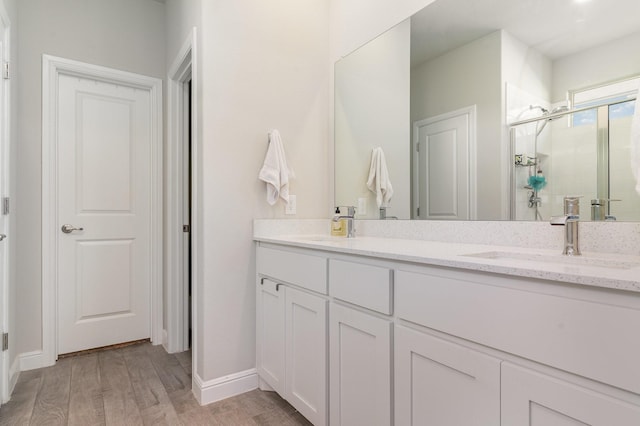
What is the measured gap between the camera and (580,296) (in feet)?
2.38

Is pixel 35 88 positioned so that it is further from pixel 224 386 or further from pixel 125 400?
pixel 224 386

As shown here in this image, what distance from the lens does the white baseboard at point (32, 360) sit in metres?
2.25

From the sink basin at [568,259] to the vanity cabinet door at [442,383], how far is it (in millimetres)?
371

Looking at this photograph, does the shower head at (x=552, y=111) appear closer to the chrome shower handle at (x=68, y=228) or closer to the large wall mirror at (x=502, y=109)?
the large wall mirror at (x=502, y=109)

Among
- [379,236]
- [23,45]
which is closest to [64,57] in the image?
[23,45]

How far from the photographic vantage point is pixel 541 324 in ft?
2.55

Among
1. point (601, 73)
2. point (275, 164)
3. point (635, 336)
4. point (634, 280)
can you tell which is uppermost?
point (601, 73)

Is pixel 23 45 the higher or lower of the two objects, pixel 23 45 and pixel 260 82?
the higher

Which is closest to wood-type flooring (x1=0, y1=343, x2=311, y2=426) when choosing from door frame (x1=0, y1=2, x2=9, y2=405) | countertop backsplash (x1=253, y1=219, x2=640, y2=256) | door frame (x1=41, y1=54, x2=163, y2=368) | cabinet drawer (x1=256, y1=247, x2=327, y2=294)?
door frame (x1=0, y1=2, x2=9, y2=405)

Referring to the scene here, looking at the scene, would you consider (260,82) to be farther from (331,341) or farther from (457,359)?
(457,359)

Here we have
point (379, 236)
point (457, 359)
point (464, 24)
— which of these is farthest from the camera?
Answer: point (379, 236)

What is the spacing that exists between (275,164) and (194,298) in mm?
896

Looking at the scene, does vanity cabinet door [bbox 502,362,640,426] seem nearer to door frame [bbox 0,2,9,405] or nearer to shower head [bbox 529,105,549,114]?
shower head [bbox 529,105,549,114]

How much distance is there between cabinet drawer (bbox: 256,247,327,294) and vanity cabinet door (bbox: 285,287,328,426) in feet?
0.18
